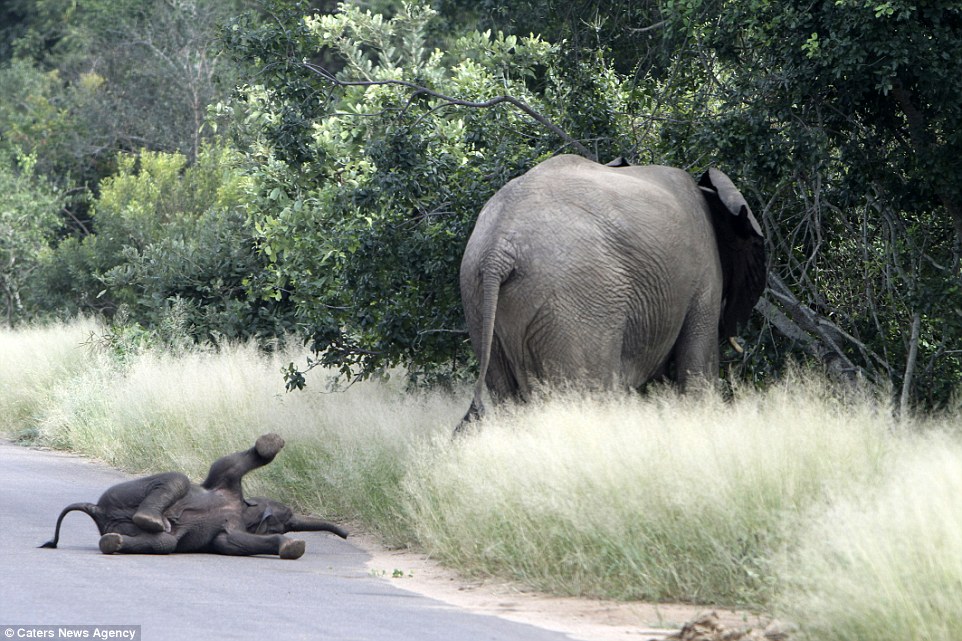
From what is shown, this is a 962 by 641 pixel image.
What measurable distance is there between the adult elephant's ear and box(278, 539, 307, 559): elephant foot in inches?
163

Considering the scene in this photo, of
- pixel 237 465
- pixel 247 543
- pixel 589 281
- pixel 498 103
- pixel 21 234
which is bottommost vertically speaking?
pixel 247 543

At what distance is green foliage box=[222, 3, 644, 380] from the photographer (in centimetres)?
1306

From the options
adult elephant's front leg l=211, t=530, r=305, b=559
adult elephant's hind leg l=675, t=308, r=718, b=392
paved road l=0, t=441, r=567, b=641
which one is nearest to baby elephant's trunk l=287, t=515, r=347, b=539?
paved road l=0, t=441, r=567, b=641

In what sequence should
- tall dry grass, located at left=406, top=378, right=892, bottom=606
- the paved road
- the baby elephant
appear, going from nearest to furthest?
1. the paved road
2. tall dry grass, located at left=406, top=378, right=892, bottom=606
3. the baby elephant

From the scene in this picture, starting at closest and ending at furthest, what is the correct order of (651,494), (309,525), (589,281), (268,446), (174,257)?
(651,494)
(268,446)
(309,525)
(589,281)
(174,257)

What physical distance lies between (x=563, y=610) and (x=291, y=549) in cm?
217

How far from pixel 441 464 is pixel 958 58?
15.1 ft

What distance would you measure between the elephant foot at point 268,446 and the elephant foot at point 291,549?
0.61 metres

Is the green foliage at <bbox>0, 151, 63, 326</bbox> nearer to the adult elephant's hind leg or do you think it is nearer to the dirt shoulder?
the adult elephant's hind leg

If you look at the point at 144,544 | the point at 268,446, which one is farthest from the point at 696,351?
the point at 144,544

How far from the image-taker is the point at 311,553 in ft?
31.8

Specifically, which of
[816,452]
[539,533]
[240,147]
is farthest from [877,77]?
[240,147]

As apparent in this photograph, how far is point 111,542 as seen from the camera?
29.5ft

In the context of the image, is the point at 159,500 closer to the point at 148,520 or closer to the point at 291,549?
the point at 148,520
